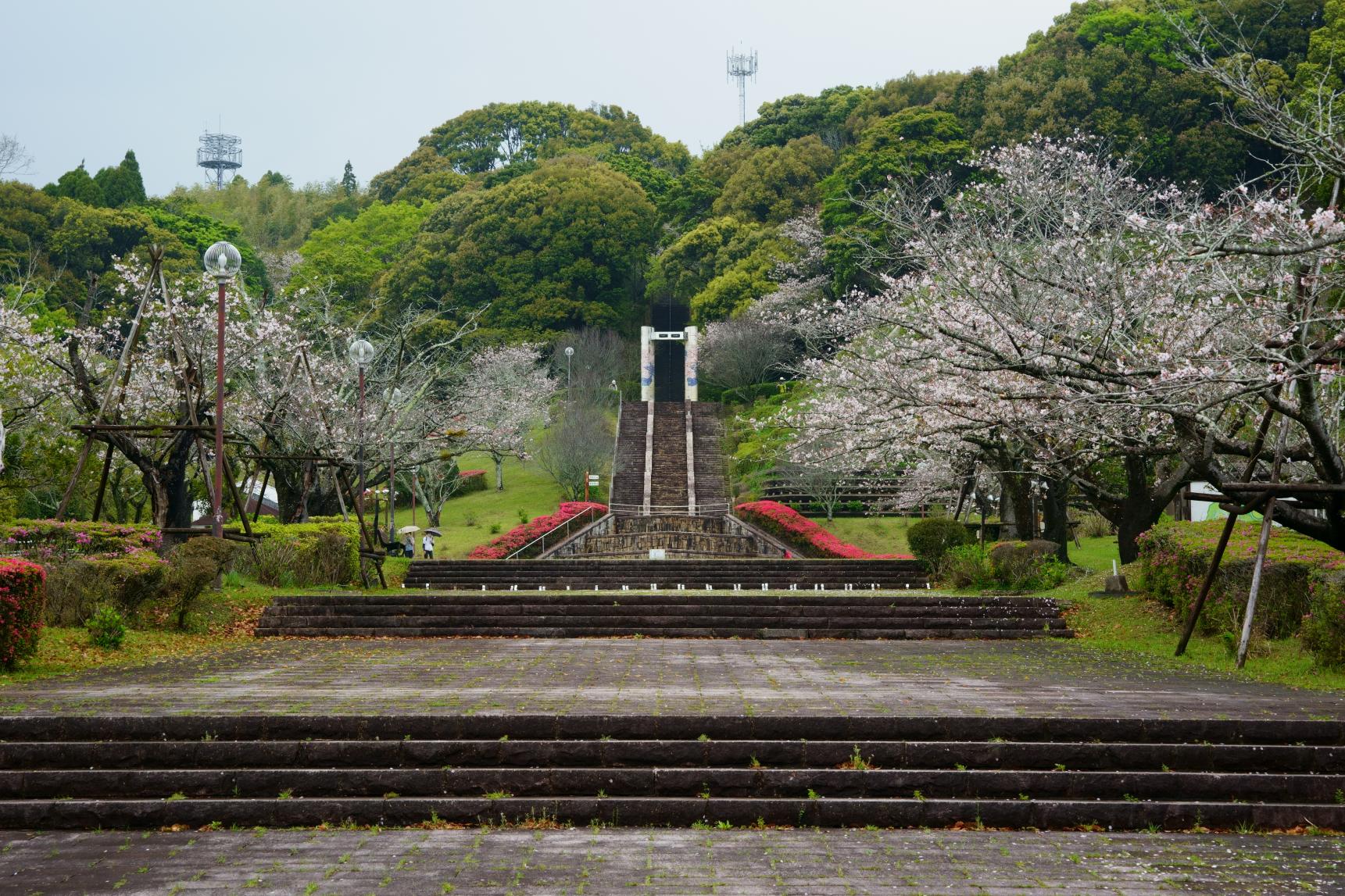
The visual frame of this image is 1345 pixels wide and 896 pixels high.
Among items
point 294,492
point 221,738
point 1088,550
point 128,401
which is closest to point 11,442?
point 128,401

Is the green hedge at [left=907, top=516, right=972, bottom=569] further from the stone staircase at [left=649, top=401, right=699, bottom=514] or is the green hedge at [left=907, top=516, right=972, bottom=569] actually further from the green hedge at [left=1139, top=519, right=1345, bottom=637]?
the stone staircase at [left=649, top=401, right=699, bottom=514]

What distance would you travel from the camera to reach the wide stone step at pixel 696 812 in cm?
712

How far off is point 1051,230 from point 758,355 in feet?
79.3

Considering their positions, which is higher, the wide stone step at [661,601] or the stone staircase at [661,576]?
the wide stone step at [661,601]

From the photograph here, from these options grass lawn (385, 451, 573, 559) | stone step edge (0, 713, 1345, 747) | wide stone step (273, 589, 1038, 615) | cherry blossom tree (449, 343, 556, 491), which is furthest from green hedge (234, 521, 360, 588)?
cherry blossom tree (449, 343, 556, 491)

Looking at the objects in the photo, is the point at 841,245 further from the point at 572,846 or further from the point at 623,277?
the point at 572,846

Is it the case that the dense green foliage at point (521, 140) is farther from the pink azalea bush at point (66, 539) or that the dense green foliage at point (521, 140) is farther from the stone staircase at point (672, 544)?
the pink azalea bush at point (66, 539)

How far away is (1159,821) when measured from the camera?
714cm

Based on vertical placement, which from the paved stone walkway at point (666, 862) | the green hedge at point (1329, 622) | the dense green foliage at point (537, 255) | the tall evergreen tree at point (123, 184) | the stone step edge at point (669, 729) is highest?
the tall evergreen tree at point (123, 184)

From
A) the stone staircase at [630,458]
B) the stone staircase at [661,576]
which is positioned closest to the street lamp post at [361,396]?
the stone staircase at [661,576]

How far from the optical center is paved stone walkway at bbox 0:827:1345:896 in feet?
19.4

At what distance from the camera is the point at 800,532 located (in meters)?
32.8

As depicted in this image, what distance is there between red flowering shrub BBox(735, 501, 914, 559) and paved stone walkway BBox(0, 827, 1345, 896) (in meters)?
22.9

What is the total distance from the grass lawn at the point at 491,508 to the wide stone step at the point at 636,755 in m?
24.2
